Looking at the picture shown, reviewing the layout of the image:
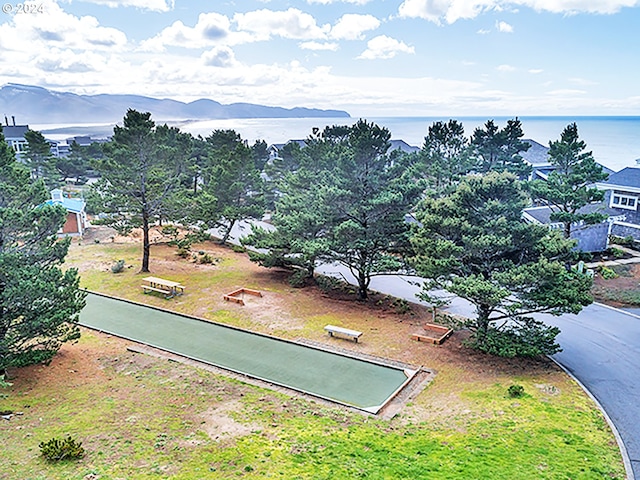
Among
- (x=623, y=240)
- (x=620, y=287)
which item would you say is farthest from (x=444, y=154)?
(x=620, y=287)

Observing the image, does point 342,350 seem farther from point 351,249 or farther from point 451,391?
point 351,249

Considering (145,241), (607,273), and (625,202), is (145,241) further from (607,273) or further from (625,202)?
(625,202)

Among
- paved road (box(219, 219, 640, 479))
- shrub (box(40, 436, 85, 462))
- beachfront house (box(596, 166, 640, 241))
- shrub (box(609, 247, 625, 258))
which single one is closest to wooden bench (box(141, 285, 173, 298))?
paved road (box(219, 219, 640, 479))

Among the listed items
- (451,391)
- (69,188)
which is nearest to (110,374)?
(451,391)

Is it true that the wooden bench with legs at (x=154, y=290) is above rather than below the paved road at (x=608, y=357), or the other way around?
below

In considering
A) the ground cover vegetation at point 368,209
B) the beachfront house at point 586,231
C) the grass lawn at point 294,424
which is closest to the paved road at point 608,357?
the grass lawn at point 294,424

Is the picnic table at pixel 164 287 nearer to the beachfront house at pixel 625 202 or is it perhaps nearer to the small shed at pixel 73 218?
the small shed at pixel 73 218

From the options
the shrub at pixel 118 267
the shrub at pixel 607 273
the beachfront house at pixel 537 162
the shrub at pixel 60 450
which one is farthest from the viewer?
the beachfront house at pixel 537 162
